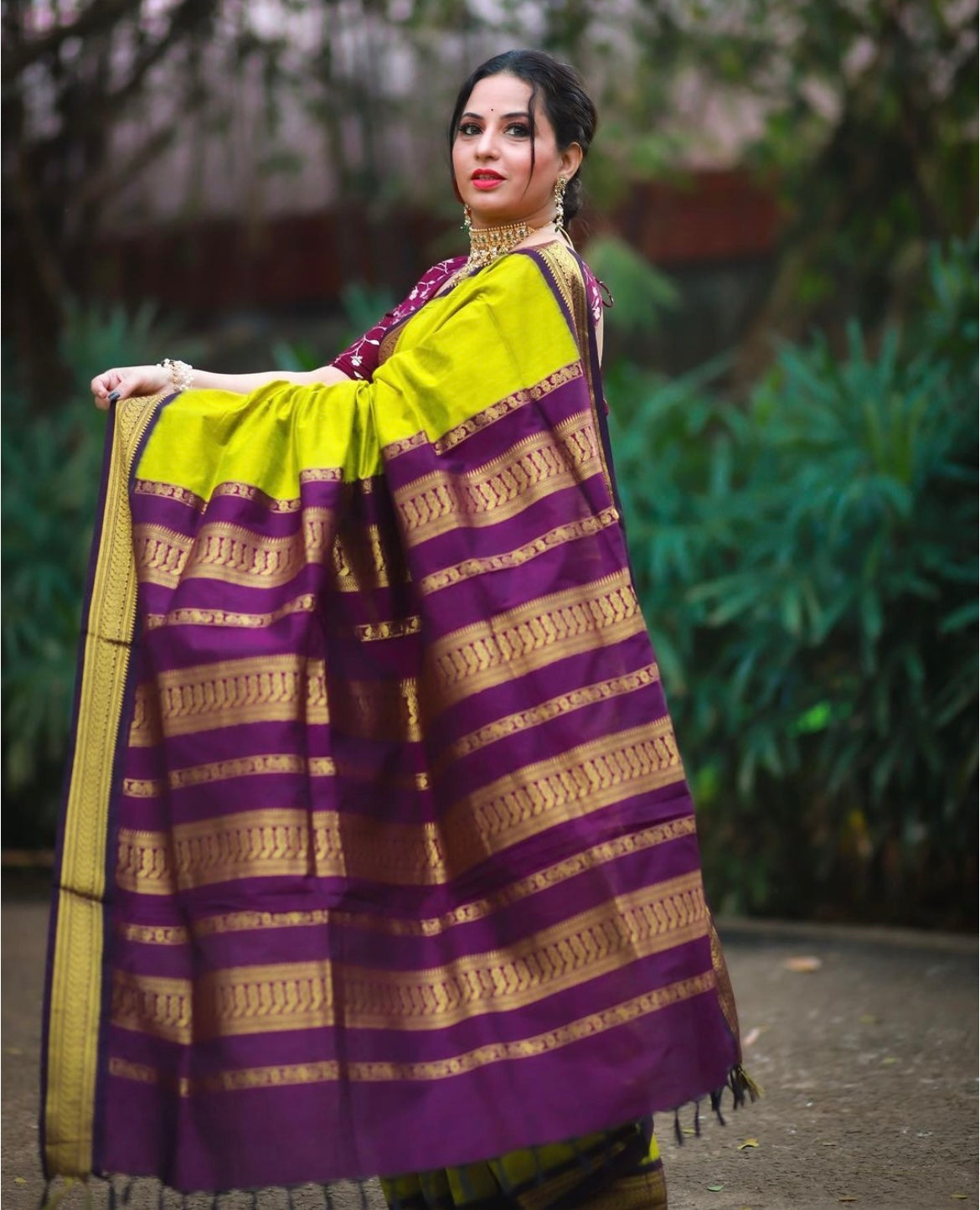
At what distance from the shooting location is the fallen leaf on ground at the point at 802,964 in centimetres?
406

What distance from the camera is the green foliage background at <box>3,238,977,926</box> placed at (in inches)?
174

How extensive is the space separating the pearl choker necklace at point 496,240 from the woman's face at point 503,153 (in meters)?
0.01

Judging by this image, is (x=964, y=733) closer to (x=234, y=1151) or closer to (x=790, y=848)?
(x=790, y=848)

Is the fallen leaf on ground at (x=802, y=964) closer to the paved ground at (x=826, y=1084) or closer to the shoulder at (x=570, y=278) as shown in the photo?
the paved ground at (x=826, y=1084)

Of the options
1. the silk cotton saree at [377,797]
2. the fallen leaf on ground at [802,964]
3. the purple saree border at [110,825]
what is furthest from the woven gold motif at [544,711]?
the fallen leaf on ground at [802,964]

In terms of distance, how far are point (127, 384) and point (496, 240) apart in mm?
561

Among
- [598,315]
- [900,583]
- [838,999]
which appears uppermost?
[598,315]

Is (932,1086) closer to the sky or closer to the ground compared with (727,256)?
closer to the ground

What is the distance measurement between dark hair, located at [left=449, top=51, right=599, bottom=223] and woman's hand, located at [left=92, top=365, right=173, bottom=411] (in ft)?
1.78

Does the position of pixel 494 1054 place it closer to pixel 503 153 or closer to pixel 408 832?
pixel 408 832

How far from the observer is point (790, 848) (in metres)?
4.90

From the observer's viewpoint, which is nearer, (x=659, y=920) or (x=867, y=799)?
(x=659, y=920)

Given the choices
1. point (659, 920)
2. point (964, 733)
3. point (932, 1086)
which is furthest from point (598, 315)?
point (964, 733)

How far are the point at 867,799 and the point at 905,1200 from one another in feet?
7.54
